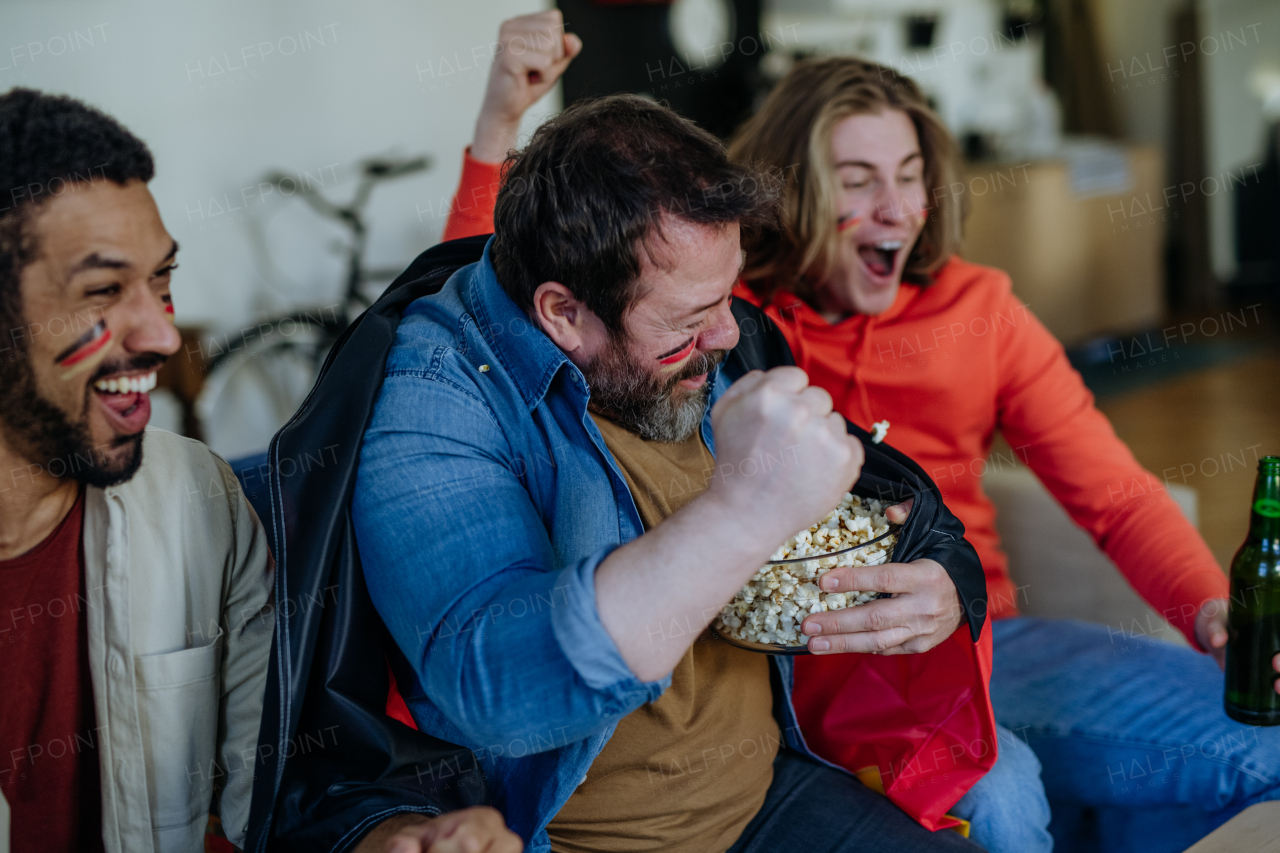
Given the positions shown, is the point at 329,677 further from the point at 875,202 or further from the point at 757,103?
the point at 757,103

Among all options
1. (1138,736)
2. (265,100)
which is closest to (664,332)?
(1138,736)

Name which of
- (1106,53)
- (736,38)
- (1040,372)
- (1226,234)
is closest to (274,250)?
(736,38)

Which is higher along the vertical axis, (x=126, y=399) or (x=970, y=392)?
(x=126, y=399)

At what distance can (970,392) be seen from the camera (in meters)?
1.77

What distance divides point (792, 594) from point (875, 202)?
0.92m

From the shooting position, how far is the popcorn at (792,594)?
1.09 m

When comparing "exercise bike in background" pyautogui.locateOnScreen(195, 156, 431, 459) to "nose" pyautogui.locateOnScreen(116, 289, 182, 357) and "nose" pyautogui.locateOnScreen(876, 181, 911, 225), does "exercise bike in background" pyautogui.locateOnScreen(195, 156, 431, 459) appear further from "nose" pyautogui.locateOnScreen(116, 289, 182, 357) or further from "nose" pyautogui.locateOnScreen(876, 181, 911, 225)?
"nose" pyautogui.locateOnScreen(116, 289, 182, 357)

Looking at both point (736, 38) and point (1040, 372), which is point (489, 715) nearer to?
point (1040, 372)

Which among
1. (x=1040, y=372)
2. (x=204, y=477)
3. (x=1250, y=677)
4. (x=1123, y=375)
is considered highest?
(x=204, y=477)

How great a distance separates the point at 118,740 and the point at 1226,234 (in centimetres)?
852

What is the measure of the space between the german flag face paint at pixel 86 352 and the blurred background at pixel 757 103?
0.66 metres

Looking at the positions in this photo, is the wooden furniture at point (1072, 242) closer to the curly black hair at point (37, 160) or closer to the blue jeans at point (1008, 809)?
the blue jeans at point (1008, 809)

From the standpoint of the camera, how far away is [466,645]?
0.90 meters

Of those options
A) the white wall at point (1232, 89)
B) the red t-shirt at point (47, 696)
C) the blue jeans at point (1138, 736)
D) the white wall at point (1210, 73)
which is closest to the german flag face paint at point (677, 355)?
the red t-shirt at point (47, 696)
